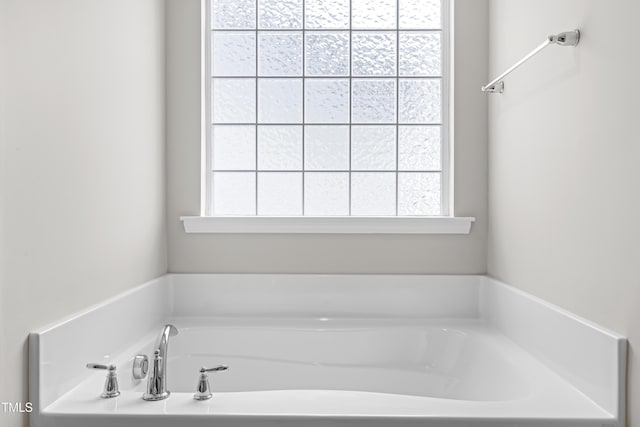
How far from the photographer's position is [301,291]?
252 centimetres

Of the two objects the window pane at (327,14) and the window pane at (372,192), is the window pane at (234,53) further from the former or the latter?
the window pane at (372,192)

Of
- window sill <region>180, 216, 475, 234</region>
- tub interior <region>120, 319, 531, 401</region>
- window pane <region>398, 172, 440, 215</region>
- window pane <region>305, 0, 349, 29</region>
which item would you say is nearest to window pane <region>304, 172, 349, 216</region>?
window sill <region>180, 216, 475, 234</region>

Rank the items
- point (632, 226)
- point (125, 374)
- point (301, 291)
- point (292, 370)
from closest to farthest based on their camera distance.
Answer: point (632, 226), point (125, 374), point (292, 370), point (301, 291)

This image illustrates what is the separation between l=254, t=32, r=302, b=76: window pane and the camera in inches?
104

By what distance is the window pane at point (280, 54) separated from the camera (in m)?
2.64

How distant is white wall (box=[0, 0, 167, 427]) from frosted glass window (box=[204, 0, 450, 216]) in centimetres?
41

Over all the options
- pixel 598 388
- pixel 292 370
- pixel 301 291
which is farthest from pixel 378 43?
pixel 598 388

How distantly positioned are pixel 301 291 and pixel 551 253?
44.6 inches

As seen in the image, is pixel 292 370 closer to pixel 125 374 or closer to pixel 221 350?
pixel 221 350

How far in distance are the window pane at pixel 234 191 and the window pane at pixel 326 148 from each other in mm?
287

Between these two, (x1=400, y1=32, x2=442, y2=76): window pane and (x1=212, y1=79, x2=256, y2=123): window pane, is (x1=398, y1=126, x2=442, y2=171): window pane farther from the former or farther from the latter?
(x1=212, y1=79, x2=256, y2=123): window pane

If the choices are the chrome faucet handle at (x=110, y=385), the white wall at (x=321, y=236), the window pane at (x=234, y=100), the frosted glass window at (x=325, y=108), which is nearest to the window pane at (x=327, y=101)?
the frosted glass window at (x=325, y=108)

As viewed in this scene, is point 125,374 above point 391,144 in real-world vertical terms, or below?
below

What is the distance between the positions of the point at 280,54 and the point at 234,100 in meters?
0.31
